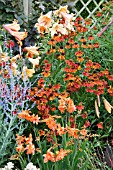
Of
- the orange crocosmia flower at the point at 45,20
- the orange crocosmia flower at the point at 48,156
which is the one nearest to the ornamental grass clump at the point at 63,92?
the orange crocosmia flower at the point at 45,20

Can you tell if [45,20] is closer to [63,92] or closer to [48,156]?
[63,92]

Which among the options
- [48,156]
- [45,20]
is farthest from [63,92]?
[48,156]

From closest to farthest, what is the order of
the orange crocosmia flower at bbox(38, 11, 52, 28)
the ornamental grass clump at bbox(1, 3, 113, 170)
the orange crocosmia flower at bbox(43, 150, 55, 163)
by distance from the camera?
the orange crocosmia flower at bbox(43, 150, 55, 163) → the ornamental grass clump at bbox(1, 3, 113, 170) → the orange crocosmia flower at bbox(38, 11, 52, 28)

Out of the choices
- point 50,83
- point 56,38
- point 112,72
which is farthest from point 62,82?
point 112,72

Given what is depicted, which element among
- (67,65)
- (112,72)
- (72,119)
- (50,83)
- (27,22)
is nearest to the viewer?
(72,119)

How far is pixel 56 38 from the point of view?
11.5ft

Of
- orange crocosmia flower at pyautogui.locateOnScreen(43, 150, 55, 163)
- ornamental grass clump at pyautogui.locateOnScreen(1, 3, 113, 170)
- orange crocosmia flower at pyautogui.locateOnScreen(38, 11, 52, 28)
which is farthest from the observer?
orange crocosmia flower at pyautogui.locateOnScreen(38, 11, 52, 28)

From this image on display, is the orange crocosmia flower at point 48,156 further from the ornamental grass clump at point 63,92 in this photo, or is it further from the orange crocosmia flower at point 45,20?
the orange crocosmia flower at point 45,20

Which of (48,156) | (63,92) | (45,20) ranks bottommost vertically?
(48,156)

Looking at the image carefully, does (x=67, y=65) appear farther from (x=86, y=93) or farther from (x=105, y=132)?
(x=105, y=132)

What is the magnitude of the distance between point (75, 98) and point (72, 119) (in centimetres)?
41

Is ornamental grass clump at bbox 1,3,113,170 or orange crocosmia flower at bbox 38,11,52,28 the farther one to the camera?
orange crocosmia flower at bbox 38,11,52,28

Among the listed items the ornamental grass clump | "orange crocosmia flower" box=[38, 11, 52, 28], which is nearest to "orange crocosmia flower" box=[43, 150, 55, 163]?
the ornamental grass clump

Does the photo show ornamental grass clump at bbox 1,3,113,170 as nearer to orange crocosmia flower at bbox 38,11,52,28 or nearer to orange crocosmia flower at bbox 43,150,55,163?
orange crocosmia flower at bbox 38,11,52,28
